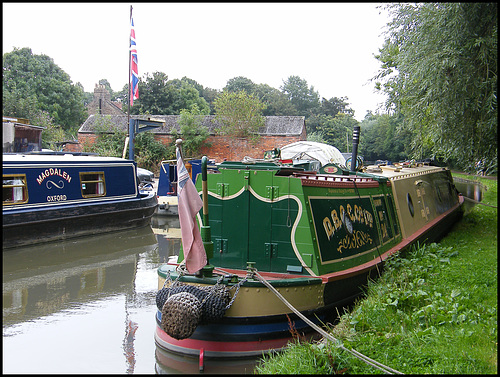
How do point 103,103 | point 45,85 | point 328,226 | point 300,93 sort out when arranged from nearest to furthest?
point 328,226 → point 45,85 → point 103,103 → point 300,93

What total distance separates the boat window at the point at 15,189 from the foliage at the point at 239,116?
17339mm

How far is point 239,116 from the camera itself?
2808cm

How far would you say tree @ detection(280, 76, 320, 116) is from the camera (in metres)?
63.8

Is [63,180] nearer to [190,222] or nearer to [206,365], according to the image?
[190,222]

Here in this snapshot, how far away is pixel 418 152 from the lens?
1173cm

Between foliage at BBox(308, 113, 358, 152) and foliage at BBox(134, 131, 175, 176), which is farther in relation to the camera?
foliage at BBox(308, 113, 358, 152)

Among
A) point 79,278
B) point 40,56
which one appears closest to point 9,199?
point 79,278

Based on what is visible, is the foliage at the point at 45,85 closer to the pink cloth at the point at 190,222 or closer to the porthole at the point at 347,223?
the porthole at the point at 347,223

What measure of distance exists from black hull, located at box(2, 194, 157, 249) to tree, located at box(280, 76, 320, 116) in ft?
167

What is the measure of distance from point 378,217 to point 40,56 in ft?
114

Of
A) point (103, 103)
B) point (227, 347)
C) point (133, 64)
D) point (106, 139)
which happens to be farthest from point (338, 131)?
point (227, 347)

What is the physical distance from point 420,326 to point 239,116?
24088 mm

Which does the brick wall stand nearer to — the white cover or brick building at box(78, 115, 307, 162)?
brick building at box(78, 115, 307, 162)

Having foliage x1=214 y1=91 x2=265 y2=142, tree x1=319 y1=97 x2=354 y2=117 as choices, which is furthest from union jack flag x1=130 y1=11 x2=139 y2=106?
tree x1=319 y1=97 x2=354 y2=117
